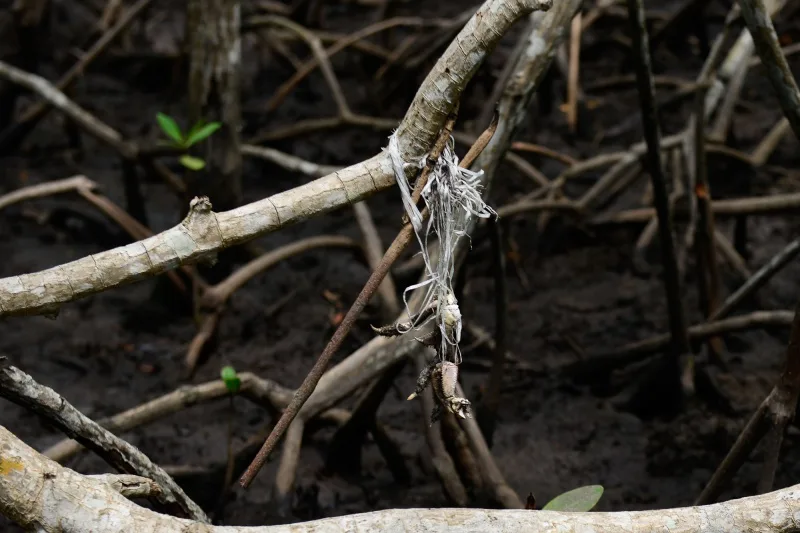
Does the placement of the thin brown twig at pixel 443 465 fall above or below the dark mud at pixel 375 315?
below

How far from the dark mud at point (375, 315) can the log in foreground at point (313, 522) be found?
1189 mm

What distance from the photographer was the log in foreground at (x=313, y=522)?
1.13m

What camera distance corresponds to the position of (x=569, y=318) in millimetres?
3488

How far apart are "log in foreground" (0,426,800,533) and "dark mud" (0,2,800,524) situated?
1189 millimetres

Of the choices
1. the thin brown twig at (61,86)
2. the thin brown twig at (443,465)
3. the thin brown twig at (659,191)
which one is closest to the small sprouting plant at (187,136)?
the thin brown twig at (443,465)

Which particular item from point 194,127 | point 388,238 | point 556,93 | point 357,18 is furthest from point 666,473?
point 357,18

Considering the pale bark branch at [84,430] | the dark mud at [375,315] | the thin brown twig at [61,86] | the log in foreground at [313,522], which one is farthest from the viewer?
the thin brown twig at [61,86]

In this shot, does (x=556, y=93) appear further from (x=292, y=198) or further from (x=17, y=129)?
(x=292, y=198)

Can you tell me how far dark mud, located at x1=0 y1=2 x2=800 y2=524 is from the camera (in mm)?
2744

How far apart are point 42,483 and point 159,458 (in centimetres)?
167

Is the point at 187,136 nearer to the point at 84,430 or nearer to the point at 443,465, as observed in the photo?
the point at 443,465

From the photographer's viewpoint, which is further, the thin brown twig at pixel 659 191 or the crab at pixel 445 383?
the thin brown twig at pixel 659 191

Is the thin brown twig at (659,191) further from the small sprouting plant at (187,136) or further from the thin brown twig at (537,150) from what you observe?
the small sprouting plant at (187,136)

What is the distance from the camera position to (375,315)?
3295 mm
